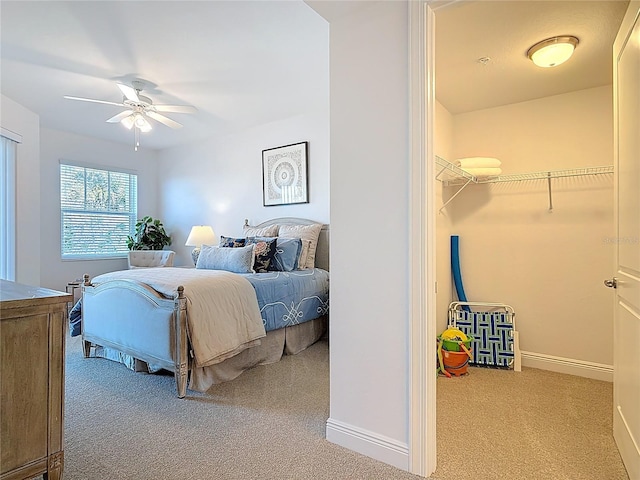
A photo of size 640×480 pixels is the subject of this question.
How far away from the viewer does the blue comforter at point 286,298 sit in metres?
2.99

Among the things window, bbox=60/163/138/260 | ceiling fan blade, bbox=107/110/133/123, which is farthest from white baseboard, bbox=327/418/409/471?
window, bbox=60/163/138/260

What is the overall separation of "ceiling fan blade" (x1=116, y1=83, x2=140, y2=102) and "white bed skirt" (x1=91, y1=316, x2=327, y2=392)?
7.04ft

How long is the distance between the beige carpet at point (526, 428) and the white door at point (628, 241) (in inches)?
6.7

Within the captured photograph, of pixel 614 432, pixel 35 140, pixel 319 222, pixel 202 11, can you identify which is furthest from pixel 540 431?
pixel 35 140

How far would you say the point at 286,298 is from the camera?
125 inches

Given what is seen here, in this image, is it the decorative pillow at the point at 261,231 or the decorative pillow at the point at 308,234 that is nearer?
the decorative pillow at the point at 308,234

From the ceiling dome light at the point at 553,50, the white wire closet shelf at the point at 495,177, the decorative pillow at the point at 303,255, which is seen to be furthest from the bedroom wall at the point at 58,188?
the ceiling dome light at the point at 553,50

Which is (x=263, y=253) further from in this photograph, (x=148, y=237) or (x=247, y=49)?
(x=148, y=237)

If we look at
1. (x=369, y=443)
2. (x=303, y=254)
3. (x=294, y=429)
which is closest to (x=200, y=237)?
(x=303, y=254)

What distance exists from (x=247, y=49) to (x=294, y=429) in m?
2.67

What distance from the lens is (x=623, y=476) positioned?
1.64 m

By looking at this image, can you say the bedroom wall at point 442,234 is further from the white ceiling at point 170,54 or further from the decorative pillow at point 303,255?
the decorative pillow at point 303,255

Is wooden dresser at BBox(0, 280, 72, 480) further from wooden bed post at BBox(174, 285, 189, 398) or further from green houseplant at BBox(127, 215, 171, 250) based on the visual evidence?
green houseplant at BBox(127, 215, 171, 250)

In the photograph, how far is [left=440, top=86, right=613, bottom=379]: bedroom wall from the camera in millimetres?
2791
